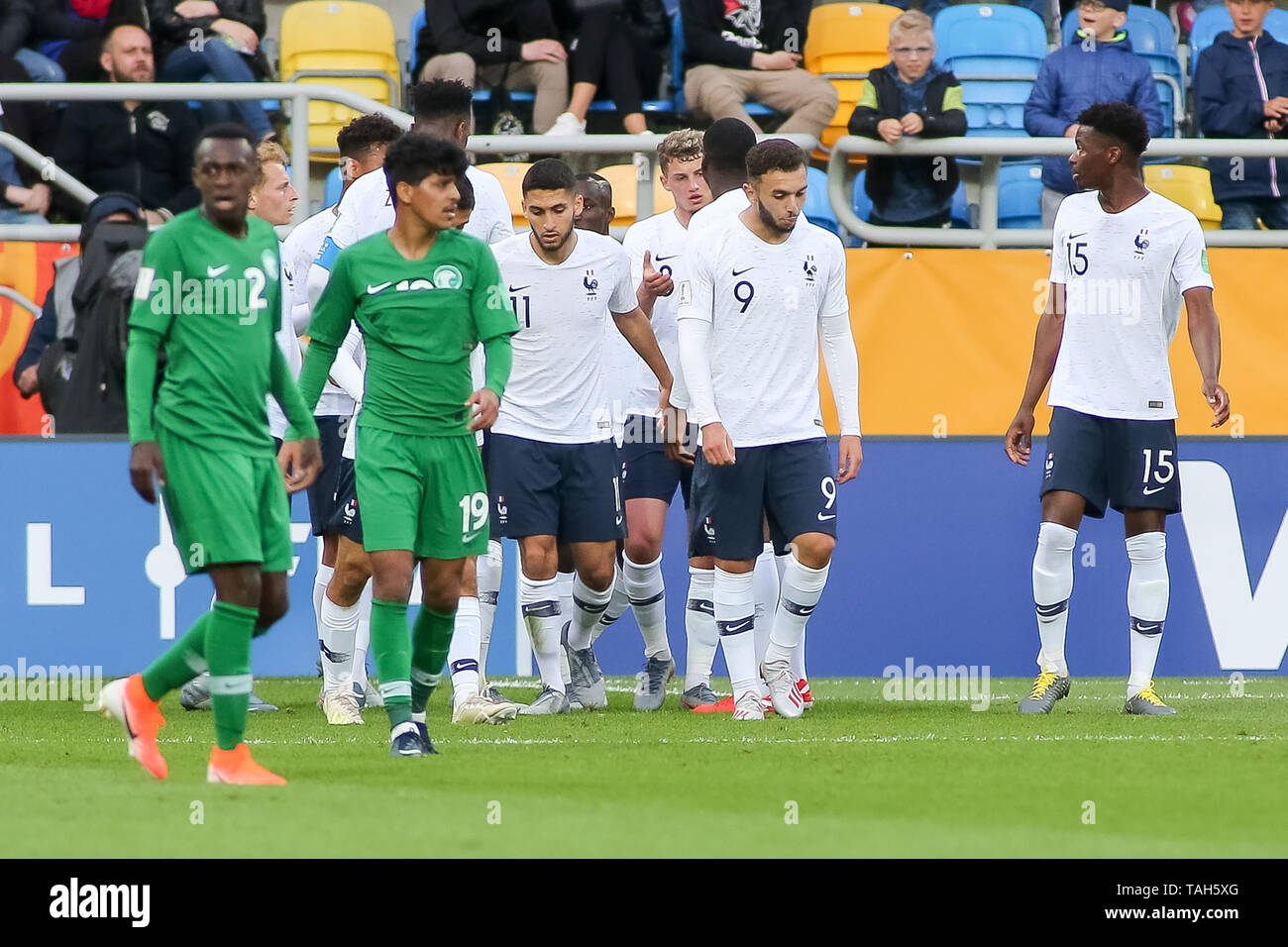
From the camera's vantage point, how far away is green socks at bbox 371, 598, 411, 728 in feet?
22.5

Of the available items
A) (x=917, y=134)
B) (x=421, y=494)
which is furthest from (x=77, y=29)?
(x=421, y=494)

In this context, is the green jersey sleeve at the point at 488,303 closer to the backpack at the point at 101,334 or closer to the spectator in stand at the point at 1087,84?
the backpack at the point at 101,334

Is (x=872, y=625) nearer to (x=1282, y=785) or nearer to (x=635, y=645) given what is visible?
(x=635, y=645)

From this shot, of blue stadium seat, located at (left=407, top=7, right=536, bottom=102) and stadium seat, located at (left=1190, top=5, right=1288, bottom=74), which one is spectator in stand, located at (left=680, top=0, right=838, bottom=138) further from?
stadium seat, located at (left=1190, top=5, right=1288, bottom=74)

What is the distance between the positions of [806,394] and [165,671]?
313 centimetres

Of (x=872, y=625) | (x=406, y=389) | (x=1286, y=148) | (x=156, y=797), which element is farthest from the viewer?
(x=1286, y=148)

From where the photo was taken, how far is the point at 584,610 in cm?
925

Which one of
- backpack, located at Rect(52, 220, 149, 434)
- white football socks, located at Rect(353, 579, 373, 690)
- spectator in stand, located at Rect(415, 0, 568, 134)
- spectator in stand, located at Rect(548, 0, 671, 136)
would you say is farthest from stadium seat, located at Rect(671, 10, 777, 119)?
white football socks, located at Rect(353, 579, 373, 690)

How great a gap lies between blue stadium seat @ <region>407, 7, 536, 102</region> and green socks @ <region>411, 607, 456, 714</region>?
7.88 meters

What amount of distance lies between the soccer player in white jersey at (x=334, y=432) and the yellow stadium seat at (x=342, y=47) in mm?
5575

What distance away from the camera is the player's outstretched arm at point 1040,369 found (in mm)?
9016

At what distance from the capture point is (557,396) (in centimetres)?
880

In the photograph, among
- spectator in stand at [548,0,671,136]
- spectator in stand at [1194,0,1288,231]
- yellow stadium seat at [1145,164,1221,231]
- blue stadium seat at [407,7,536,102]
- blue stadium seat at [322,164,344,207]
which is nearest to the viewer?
blue stadium seat at [322,164,344,207]
